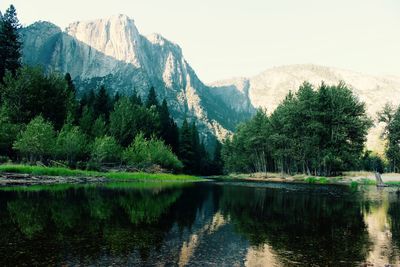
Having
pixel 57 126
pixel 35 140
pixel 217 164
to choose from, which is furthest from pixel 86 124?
pixel 217 164

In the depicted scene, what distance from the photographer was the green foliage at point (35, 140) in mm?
61088

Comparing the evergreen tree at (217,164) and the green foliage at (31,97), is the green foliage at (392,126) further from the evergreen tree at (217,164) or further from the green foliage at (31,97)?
the green foliage at (31,97)

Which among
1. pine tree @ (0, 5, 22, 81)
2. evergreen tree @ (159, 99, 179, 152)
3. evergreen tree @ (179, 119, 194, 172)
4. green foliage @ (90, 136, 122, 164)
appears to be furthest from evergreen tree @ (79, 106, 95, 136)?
evergreen tree @ (179, 119, 194, 172)

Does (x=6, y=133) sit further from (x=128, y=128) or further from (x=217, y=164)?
(x=217, y=164)

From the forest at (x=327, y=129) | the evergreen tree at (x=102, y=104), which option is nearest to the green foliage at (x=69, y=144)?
the evergreen tree at (x=102, y=104)

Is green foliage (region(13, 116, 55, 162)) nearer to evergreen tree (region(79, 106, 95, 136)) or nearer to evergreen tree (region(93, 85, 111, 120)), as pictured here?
evergreen tree (region(79, 106, 95, 136))

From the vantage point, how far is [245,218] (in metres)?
24.6

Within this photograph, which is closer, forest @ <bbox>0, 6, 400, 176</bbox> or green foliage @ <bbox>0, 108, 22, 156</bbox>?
green foliage @ <bbox>0, 108, 22, 156</bbox>

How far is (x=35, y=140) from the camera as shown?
202 ft

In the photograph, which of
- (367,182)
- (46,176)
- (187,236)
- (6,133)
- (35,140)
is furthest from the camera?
(367,182)

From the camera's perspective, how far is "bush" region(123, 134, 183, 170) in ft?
276

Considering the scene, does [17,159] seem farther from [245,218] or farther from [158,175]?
[245,218]

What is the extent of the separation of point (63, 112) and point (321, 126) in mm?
65322

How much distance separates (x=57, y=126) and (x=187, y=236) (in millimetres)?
78055
